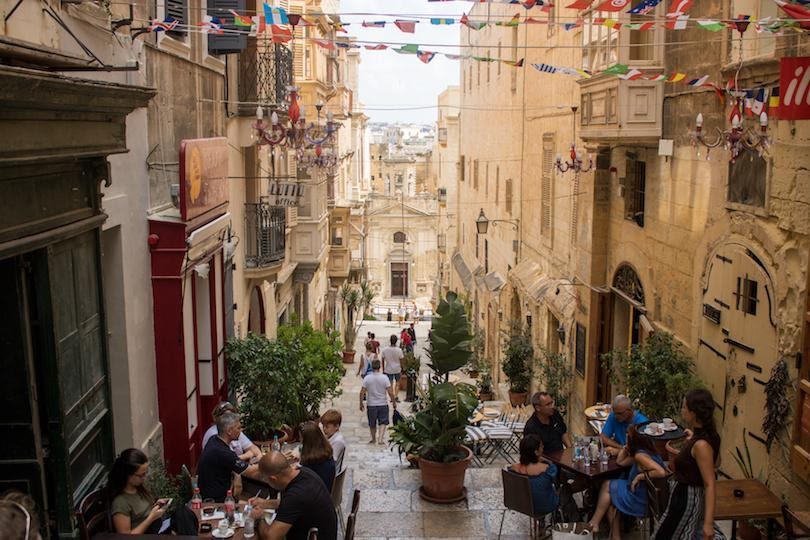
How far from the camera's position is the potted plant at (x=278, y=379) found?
36.2 ft

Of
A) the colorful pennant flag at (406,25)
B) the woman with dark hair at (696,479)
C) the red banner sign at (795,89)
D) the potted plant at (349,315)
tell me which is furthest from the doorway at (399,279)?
the woman with dark hair at (696,479)

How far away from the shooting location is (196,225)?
972cm

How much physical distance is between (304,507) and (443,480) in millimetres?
3850

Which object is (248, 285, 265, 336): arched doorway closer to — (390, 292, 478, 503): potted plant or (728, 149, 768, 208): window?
(390, 292, 478, 503): potted plant

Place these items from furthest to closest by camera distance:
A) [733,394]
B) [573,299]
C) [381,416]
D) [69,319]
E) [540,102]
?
[540,102] < [573,299] < [381,416] < [733,394] < [69,319]

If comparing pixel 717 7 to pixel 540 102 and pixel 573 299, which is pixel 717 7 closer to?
pixel 573 299

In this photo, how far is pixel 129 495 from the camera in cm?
636

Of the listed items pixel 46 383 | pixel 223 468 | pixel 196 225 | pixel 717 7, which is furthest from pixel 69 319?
pixel 717 7

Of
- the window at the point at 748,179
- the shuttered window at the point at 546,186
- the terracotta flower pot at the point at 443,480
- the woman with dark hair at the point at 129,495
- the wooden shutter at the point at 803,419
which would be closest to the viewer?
the woman with dark hair at the point at 129,495

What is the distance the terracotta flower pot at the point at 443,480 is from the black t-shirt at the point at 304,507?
355 centimetres

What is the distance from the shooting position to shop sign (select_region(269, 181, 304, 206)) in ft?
48.9

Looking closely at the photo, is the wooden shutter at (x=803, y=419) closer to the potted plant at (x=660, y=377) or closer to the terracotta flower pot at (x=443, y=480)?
the potted plant at (x=660, y=377)

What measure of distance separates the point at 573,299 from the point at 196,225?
856cm

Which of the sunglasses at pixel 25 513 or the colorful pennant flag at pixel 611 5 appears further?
the colorful pennant flag at pixel 611 5
